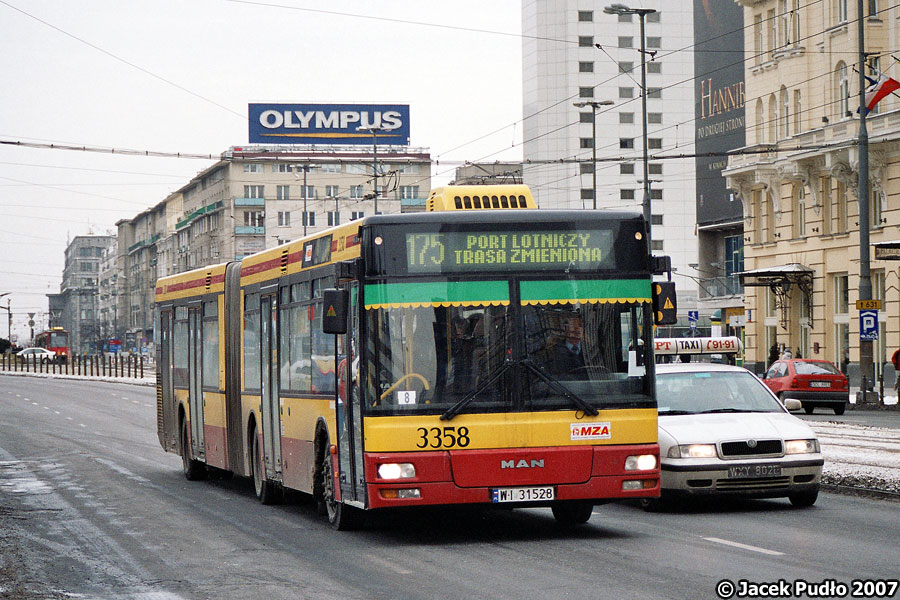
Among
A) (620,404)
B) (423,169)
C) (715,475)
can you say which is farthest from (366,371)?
(423,169)

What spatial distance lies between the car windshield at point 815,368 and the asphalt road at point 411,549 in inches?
879

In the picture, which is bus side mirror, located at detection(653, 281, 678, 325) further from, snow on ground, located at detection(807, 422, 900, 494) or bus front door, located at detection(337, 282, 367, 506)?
snow on ground, located at detection(807, 422, 900, 494)

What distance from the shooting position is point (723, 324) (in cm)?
7788

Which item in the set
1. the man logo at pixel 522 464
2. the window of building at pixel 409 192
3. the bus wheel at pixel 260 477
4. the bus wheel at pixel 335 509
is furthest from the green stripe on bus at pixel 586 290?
the window of building at pixel 409 192

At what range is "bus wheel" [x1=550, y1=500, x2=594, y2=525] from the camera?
13.6 m

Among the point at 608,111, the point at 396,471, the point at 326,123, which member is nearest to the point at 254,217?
the point at 326,123

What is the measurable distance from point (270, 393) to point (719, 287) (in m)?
67.8

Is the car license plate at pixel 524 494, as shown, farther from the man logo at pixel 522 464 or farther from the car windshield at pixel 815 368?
the car windshield at pixel 815 368

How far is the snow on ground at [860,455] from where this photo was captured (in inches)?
661

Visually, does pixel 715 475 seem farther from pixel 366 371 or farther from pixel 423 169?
pixel 423 169

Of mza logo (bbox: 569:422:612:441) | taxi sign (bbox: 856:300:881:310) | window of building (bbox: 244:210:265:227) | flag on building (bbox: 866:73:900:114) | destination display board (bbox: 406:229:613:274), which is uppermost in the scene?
window of building (bbox: 244:210:265:227)

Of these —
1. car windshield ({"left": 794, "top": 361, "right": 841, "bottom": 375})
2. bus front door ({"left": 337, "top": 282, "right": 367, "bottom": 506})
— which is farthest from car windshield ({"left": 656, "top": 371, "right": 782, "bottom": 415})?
car windshield ({"left": 794, "top": 361, "right": 841, "bottom": 375})

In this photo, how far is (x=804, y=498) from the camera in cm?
1495

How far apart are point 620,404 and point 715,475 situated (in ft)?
7.96
